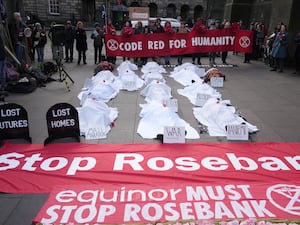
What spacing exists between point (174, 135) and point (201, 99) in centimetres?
261

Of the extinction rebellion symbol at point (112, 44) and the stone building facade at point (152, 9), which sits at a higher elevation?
the stone building facade at point (152, 9)

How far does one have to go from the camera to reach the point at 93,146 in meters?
5.57

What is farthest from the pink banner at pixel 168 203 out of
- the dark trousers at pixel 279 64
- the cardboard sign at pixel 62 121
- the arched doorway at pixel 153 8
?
the arched doorway at pixel 153 8

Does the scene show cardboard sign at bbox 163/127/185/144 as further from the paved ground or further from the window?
the window

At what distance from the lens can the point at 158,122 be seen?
649cm

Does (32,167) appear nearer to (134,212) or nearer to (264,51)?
(134,212)

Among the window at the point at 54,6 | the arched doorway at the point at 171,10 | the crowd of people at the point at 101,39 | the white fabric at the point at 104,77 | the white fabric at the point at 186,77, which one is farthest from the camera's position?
the arched doorway at the point at 171,10

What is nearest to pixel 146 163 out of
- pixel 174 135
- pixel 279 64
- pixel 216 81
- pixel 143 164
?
pixel 143 164

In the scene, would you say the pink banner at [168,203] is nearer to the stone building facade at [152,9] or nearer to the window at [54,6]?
the stone building facade at [152,9]

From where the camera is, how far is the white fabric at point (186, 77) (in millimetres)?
10602

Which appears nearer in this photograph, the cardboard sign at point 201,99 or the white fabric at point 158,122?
the white fabric at point 158,122

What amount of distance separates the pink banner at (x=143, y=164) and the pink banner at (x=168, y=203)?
19cm

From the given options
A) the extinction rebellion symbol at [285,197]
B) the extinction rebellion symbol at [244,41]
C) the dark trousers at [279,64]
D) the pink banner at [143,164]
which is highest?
the extinction rebellion symbol at [244,41]

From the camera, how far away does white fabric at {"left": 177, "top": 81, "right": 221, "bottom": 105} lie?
8.59 meters
